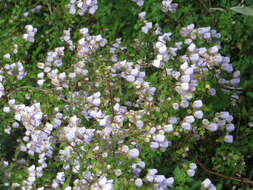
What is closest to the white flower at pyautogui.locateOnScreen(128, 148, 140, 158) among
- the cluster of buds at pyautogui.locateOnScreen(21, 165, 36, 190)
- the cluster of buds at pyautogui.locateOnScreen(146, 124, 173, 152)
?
the cluster of buds at pyautogui.locateOnScreen(146, 124, 173, 152)

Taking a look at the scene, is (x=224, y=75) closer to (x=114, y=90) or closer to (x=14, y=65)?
(x=114, y=90)

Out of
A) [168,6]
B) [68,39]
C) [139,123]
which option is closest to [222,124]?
[139,123]

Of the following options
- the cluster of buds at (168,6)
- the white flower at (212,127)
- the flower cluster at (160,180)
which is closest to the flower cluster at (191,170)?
the flower cluster at (160,180)

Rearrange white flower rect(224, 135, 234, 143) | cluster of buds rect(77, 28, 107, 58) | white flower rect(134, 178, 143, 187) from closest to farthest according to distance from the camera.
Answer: white flower rect(134, 178, 143, 187) < white flower rect(224, 135, 234, 143) < cluster of buds rect(77, 28, 107, 58)

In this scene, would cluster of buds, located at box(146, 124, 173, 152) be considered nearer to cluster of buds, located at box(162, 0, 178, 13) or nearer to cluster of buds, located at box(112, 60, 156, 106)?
cluster of buds, located at box(112, 60, 156, 106)

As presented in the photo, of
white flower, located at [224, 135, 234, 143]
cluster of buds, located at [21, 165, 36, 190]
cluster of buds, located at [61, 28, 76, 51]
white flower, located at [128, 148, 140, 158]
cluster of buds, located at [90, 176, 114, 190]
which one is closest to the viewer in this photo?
cluster of buds, located at [90, 176, 114, 190]

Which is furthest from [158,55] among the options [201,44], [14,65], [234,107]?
[14,65]

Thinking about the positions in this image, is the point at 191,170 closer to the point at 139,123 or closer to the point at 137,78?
the point at 139,123

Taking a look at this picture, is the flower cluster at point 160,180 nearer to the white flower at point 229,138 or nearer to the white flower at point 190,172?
the white flower at point 190,172
